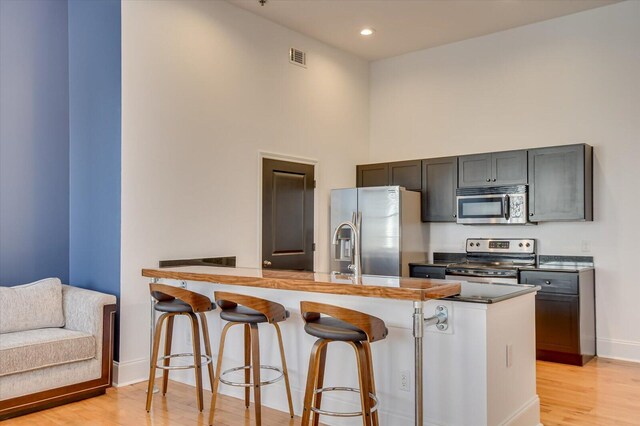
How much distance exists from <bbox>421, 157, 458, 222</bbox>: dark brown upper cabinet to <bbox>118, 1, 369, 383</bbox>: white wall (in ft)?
3.87

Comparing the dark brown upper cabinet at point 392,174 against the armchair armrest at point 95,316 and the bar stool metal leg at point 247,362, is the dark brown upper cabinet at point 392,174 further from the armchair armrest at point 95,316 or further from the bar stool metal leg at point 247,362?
the armchair armrest at point 95,316

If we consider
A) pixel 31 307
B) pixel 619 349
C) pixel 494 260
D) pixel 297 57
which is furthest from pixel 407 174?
pixel 31 307

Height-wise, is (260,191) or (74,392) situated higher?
(260,191)

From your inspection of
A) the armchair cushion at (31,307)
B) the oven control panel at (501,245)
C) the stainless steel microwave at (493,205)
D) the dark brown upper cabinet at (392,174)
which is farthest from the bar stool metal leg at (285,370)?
the dark brown upper cabinet at (392,174)

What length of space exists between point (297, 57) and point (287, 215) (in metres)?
1.79

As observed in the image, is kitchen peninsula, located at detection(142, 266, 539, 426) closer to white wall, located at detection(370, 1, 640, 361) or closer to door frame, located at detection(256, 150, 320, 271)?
door frame, located at detection(256, 150, 320, 271)

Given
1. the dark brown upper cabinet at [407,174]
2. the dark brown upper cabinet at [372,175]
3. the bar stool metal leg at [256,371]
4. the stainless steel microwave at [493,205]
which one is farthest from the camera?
the dark brown upper cabinet at [372,175]

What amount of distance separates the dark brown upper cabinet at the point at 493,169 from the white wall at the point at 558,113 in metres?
0.36

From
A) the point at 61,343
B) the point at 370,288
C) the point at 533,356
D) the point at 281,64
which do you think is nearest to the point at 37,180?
the point at 61,343

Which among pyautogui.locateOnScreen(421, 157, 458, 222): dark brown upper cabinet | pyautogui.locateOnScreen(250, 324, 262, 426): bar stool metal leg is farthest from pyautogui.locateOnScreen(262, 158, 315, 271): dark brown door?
pyautogui.locateOnScreen(250, 324, 262, 426): bar stool metal leg

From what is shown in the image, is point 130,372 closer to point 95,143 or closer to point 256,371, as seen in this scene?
point 256,371

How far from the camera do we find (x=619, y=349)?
4914 millimetres

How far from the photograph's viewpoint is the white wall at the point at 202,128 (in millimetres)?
4223

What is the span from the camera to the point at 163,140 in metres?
4.45
